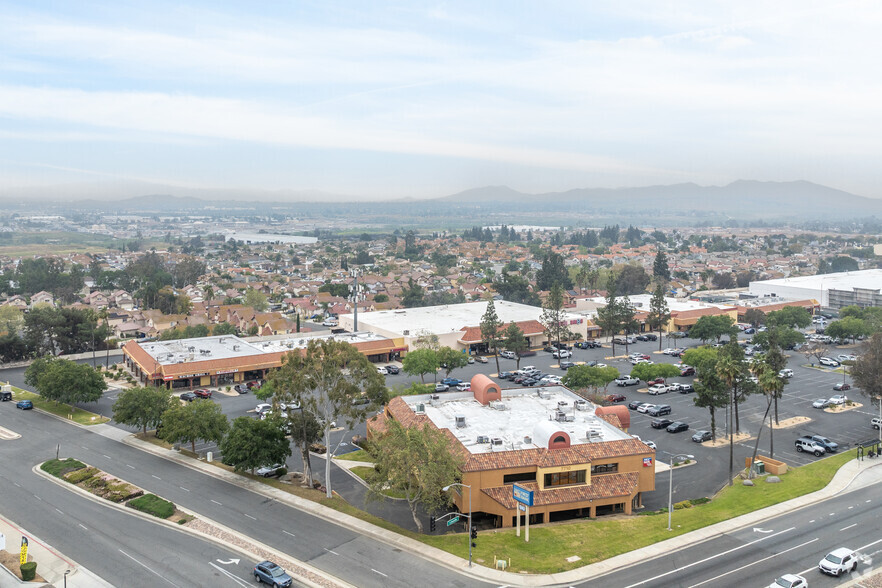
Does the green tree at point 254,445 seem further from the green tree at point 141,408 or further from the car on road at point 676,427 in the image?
the car on road at point 676,427

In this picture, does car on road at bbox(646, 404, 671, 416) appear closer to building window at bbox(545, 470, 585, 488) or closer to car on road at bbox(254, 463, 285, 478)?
building window at bbox(545, 470, 585, 488)

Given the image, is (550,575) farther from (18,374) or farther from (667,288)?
(667,288)

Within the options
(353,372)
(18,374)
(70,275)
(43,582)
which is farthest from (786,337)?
(70,275)

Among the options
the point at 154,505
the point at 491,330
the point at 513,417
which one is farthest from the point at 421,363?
the point at 154,505

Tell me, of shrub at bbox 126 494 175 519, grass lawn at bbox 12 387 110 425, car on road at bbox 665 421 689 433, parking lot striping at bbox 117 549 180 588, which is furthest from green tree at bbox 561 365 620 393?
grass lawn at bbox 12 387 110 425

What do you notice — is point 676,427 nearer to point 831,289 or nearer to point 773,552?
point 773,552
